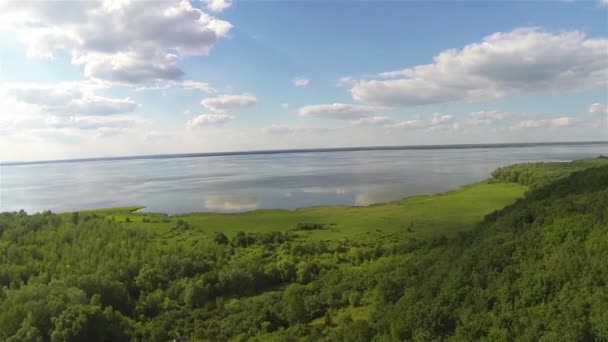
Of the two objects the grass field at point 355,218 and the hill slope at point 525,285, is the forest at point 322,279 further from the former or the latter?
the grass field at point 355,218

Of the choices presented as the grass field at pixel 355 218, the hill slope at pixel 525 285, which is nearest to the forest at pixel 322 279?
the hill slope at pixel 525 285

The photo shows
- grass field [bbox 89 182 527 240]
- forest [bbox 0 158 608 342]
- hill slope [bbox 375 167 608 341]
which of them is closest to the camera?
hill slope [bbox 375 167 608 341]

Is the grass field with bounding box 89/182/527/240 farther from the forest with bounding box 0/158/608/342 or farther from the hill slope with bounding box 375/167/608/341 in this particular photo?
the hill slope with bounding box 375/167/608/341

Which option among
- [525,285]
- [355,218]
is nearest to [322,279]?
[525,285]

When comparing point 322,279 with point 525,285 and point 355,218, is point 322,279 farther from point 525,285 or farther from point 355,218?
point 355,218

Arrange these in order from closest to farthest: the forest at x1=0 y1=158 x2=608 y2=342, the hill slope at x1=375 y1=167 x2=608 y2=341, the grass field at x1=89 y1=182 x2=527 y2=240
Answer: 1. the hill slope at x1=375 y1=167 x2=608 y2=341
2. the forest at x1=0 y1=158 x2=608 y2=342
3. the grass field at x1=89 y1=182 x2=527 y2=240

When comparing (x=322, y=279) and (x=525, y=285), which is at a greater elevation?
(x=525, y=285)

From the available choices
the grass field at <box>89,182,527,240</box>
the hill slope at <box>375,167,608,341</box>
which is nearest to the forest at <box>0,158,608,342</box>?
the hill slope at <box>375,167,608,341</box>
